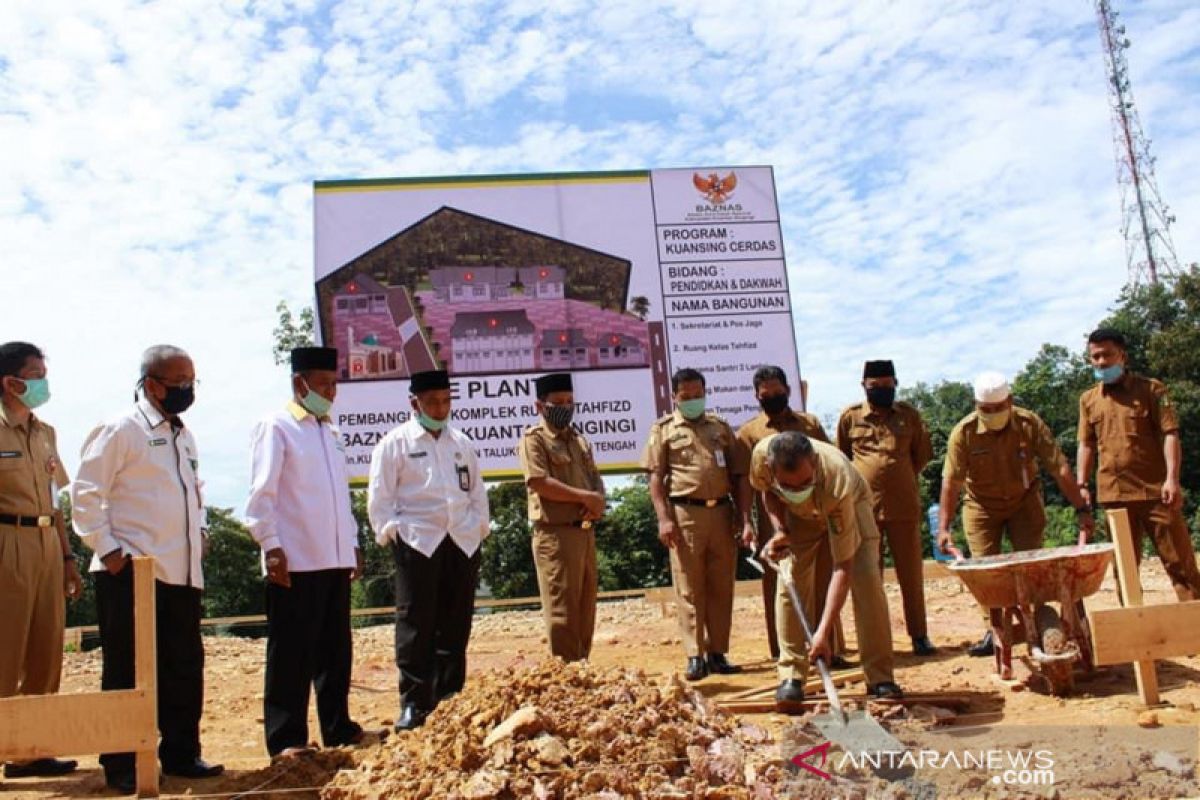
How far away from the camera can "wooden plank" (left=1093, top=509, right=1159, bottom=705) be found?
405 cm

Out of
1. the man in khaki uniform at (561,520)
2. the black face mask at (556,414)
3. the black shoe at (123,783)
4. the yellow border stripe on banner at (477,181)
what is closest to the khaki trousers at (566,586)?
the man in khaki uniform at (561,520)

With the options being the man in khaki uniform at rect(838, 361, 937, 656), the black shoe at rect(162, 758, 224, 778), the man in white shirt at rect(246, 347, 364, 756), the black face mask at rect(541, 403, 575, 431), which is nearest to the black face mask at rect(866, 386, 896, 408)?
the man in khaki uniform at rect(838, 361, 937, 656)

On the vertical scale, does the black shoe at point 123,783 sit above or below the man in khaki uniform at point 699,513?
below

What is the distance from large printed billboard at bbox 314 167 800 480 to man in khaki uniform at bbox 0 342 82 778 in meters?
4.07

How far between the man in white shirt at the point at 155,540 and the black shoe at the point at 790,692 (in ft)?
7.91

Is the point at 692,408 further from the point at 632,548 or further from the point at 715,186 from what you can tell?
the point at 632,548

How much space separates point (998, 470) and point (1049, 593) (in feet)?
4.36

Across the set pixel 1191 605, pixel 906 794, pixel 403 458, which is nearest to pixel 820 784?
pixel 906 794

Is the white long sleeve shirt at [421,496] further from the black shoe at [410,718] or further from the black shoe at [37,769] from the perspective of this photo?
the black shoe at [37,769]

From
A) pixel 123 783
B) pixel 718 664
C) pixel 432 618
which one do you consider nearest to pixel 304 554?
pixel 432 618

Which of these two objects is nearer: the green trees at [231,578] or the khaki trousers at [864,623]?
the khaki trousers at [864,623]

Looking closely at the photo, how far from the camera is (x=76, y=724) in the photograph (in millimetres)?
3344

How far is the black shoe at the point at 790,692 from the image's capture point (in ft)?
14.3

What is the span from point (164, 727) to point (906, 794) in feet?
9.48
